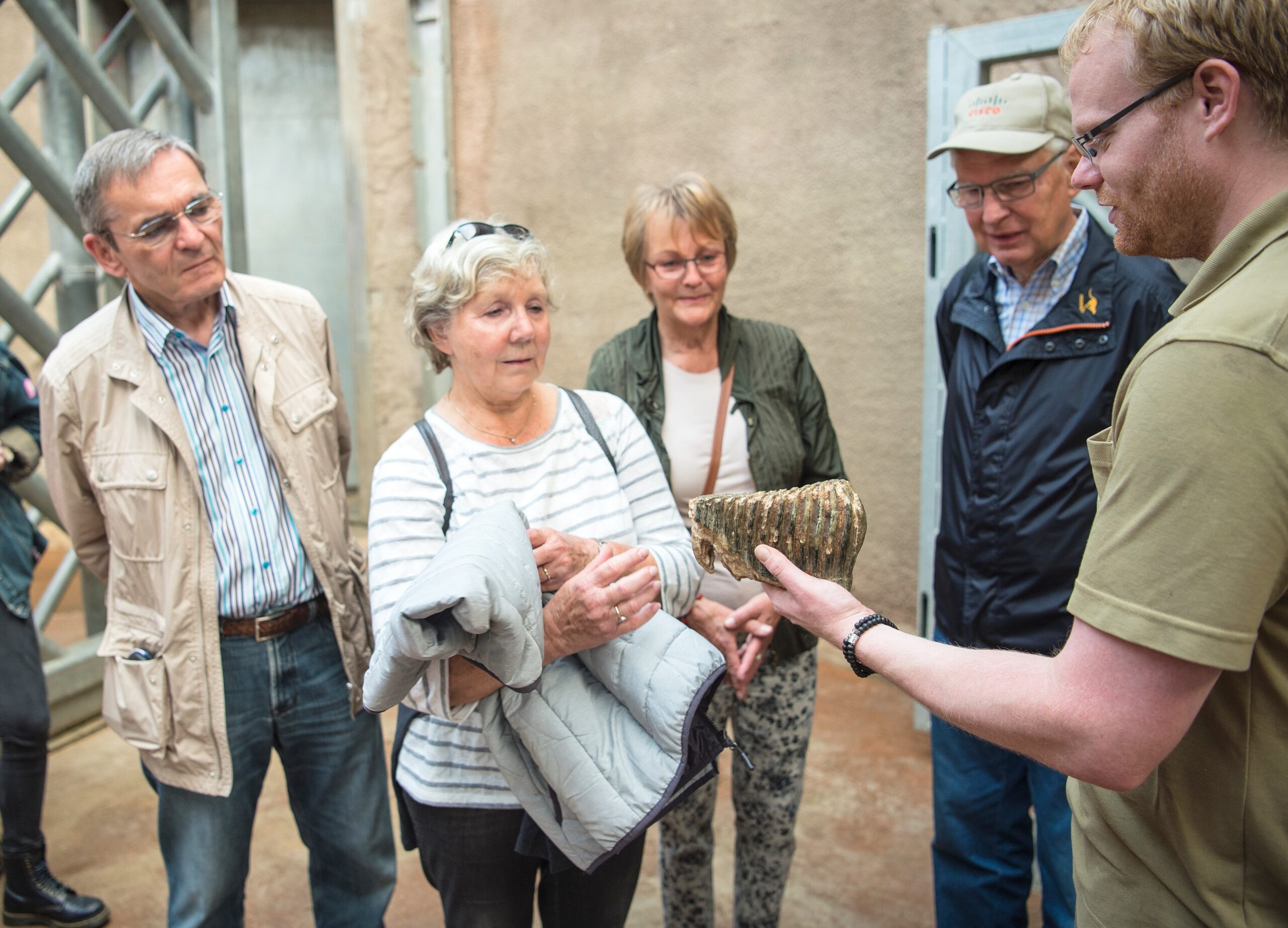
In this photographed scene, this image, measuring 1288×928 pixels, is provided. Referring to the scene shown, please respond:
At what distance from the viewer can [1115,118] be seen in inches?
46.5

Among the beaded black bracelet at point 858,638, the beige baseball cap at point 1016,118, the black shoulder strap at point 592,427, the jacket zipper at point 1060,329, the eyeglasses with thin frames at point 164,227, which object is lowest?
the beaded black bracelet at point 858,638

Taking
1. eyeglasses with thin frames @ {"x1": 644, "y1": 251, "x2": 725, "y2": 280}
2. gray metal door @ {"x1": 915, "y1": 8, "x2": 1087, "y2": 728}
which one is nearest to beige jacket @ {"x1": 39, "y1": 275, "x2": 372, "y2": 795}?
eyeglasses with thin frames @ {"x1": 644, "y1": 251, "x2": 725, "y2": 280}

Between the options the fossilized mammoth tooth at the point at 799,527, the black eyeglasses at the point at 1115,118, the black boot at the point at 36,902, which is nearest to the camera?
the black eyeglasses at the point at 1115,118

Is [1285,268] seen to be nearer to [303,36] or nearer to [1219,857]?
[1219,857]

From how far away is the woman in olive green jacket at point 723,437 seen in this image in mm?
2432

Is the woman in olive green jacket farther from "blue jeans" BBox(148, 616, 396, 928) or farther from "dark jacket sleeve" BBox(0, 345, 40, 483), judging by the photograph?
"dark jacket sleeve" BBox(0, 345, 40, 483)

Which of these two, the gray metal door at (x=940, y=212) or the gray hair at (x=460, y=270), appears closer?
the gray hair at (x=460, y=270)

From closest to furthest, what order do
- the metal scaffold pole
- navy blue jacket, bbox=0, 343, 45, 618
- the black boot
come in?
navy blue jacket, bbox=0, 343, 45, 618 < the black boot < the metal scaffold pole

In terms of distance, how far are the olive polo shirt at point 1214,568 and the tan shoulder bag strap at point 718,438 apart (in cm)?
125

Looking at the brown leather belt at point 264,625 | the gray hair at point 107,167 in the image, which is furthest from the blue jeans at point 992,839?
the gray hair at point 107,167

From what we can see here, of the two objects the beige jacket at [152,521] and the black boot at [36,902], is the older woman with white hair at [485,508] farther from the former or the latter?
the black boot at [36,902]

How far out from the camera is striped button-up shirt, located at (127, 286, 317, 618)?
7.16 feet

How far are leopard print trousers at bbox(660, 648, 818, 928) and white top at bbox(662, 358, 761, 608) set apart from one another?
24 centimetres

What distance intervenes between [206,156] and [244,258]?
2.04 feet
